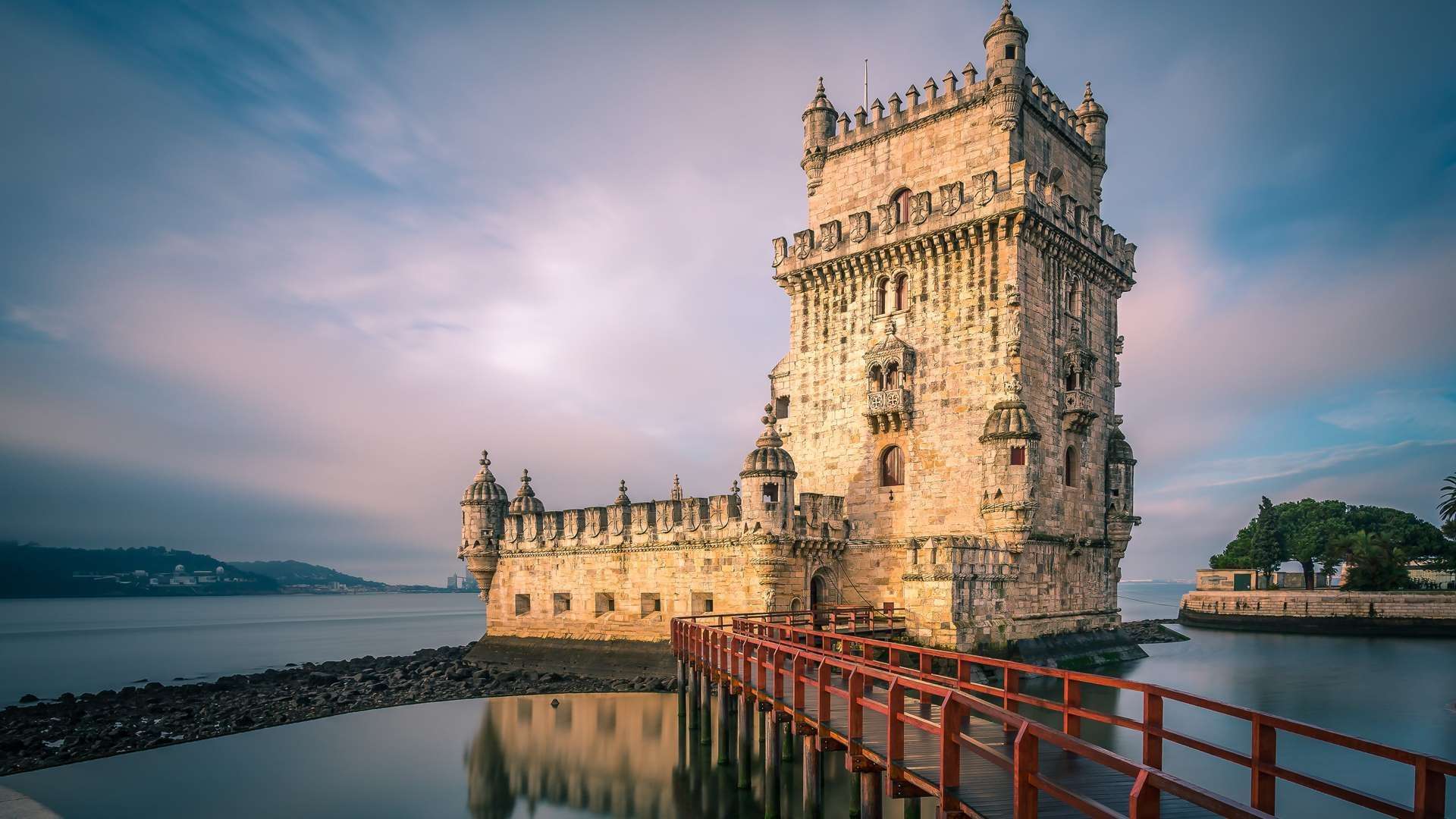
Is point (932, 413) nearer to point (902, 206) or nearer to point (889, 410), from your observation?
point (889, 410)

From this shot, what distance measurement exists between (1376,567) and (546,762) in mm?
51958

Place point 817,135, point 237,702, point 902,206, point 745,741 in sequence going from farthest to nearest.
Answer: point 817,135, point 902,206, point 237,702, point 745,741

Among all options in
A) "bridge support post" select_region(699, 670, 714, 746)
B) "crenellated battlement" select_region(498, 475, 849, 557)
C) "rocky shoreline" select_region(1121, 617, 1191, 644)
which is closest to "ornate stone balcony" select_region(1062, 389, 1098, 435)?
"crenellated battlement" select_region(498, 475, 849, 557)

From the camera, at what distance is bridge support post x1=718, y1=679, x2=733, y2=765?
17688 mm

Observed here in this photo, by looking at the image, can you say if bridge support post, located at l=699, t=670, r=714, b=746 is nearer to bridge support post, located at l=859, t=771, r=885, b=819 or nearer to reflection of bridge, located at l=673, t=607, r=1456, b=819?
reflection of bridge, located at l=673, t=607, r=1456, b=819

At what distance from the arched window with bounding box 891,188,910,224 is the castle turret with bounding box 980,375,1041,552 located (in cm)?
719

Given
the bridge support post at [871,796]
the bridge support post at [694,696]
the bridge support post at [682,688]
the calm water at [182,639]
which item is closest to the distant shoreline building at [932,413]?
the bridge support post at [682,688]

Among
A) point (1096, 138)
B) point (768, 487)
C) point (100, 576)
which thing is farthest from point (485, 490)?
point (100, 576)

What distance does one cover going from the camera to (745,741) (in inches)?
645

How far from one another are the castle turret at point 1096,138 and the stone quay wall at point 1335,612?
3046 centimetres

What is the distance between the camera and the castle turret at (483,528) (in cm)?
3528

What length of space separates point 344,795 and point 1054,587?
21.4m

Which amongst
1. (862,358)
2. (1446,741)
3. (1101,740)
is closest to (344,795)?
(1101,740)

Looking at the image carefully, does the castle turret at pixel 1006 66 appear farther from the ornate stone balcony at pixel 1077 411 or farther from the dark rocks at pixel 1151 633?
the dark rocks at pixel 1151 633
